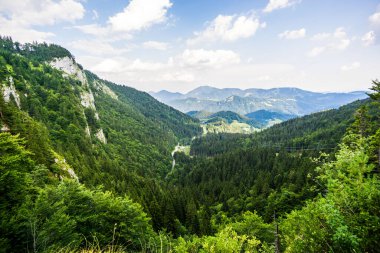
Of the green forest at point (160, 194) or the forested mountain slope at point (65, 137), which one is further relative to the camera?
the forested mountain slope at point (65, 137)

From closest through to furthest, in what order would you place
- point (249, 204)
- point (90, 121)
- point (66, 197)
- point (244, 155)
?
point (66, 197)
point (249, 204)
point (90, 121)
point (244, 155)

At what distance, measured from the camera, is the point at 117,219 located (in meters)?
29.4

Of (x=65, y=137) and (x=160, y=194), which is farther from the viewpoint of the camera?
(x=65, y=137)

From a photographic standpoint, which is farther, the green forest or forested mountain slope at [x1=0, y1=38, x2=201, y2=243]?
forested mountain slope at [x1=0, y1=38, x2=201, y2=243]

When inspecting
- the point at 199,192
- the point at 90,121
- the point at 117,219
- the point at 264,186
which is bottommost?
the point at 199,192

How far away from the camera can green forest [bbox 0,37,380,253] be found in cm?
1023

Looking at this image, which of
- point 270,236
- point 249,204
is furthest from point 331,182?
point 249,204

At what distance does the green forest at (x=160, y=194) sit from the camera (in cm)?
1023

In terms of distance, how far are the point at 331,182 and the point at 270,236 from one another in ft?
109

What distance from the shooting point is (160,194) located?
9488 cm

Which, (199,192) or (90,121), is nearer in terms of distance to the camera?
(199,192)

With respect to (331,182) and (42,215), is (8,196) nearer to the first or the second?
(42,215)

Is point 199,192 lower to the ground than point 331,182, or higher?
lower

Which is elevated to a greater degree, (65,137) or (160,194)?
(65,137)
